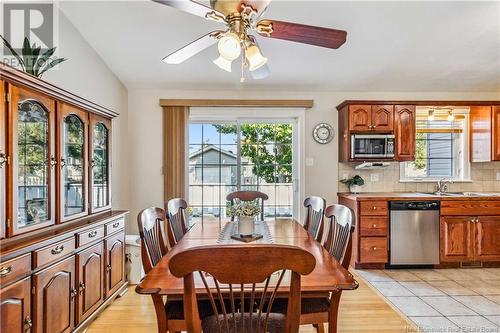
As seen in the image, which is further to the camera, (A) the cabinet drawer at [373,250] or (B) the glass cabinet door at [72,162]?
(A) the cabinet drawer at [373,250]

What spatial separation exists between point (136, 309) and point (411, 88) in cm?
435

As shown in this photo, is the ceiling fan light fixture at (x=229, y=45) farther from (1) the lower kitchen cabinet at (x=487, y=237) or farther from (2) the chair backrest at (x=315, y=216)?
(1) the lower kitchen cabinet at (x=487, y=237)

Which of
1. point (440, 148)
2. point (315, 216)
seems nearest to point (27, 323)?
point (315, 216)

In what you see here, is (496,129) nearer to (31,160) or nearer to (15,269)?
(31,160)

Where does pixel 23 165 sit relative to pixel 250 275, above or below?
above

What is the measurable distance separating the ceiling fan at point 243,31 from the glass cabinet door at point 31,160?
952 mm

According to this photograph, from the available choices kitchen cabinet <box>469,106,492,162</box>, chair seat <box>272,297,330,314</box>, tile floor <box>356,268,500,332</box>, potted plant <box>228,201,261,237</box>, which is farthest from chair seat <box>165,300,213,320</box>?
kitchen cabinet <box>469,106,492,162</box>

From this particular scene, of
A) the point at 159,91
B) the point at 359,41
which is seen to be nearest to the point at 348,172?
the point at 359,41

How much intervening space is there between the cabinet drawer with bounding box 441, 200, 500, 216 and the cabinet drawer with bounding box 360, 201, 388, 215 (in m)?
0.71

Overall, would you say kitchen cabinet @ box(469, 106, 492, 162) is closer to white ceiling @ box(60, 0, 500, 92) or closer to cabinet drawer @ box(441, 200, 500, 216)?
white ceiling @ box(60, 0, 500, 92)

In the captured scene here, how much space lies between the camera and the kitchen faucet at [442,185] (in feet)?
14.1

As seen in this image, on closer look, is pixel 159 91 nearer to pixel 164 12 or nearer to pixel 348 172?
pixel 164 12

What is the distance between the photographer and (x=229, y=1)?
1708mm

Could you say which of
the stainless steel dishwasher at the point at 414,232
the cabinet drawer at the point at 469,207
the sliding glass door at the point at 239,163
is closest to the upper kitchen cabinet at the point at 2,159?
the sliding glass door at the point at 239,163
